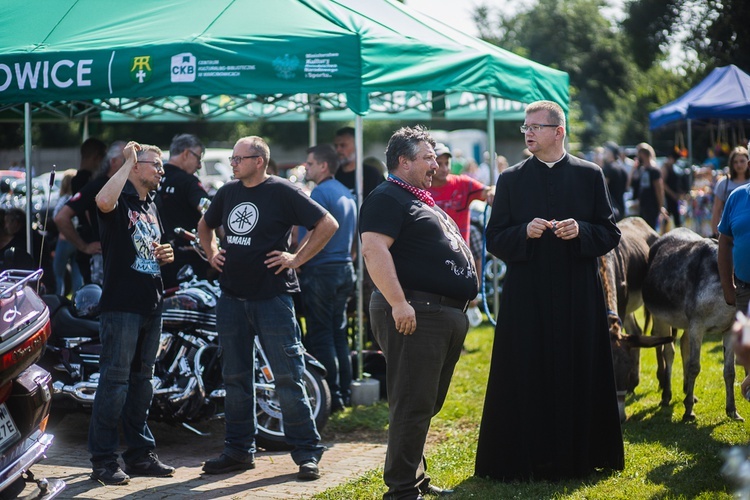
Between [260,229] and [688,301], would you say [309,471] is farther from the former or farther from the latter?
[688,301]

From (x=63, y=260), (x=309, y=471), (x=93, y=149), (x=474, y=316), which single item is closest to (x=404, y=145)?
(x=309, y=471)

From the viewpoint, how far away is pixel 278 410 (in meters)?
6.80

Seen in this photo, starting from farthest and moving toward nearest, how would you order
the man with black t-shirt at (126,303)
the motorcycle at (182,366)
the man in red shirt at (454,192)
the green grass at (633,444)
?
the man in red shirt at (454,192)
the motorcycle at (182,366)
the man with black t-shirt at (126,303)
the green grass at (633,444)

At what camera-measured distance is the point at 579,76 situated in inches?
2445

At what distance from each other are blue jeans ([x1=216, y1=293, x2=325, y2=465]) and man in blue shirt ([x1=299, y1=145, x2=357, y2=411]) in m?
1.68

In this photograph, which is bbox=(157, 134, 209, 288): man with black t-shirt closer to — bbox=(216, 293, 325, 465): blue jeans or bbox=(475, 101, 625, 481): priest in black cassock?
bbox=(216, 293, 325, 465): blue jeans

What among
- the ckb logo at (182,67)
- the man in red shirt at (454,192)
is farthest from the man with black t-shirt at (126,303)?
the man in red shirt at (454,192)

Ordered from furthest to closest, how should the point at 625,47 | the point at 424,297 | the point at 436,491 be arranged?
1. the point at 625,47
2. the point at 436,491
3. the point at 424,297

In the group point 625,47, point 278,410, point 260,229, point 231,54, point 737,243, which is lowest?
point 278,410

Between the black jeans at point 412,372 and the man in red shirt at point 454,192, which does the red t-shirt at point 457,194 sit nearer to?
the man in red shirt at point 454,192

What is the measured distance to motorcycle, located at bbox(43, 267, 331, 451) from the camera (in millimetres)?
6613

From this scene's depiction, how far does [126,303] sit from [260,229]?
983 mm

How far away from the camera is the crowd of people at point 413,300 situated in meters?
5.00

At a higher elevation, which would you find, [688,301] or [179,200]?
[179,200]
